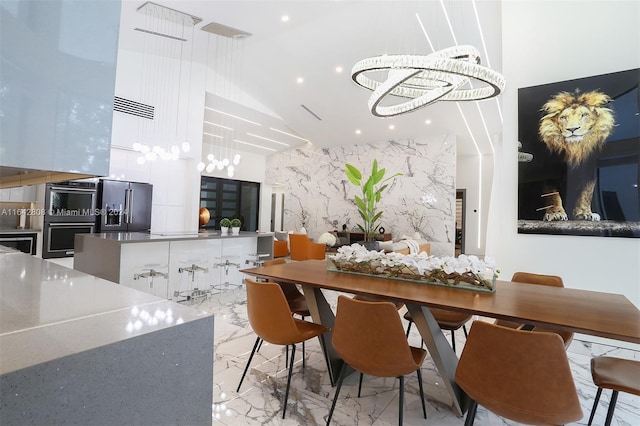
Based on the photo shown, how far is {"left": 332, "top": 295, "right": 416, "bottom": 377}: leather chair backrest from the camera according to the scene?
1845mm

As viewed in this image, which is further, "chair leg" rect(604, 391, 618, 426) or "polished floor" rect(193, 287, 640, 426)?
"polished floor" rect(193, 287, 640, 426)

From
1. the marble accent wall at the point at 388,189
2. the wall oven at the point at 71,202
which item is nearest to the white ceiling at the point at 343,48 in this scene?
the marble accent wall at the point at 388,189

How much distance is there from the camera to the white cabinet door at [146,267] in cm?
424

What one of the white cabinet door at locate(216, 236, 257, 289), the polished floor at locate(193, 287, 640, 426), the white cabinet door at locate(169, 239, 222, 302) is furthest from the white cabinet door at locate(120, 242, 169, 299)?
the polished floor at locate(193, 287, 640, 426)

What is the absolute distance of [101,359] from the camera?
783 millimetres

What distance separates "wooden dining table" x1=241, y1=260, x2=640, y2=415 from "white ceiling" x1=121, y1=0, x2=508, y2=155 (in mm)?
4306

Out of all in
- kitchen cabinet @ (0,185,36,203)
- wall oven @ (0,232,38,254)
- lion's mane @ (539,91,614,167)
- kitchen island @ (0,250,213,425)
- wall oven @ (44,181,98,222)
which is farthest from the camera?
wall oven @ (44,181,98,222)

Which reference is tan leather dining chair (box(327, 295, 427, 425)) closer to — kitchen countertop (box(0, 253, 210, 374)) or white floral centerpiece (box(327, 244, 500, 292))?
white floral centerpiece (box(327, 244, 500, 292))

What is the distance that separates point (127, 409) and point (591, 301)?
2.46m

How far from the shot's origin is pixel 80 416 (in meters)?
0.75

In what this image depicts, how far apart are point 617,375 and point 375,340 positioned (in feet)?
4.21

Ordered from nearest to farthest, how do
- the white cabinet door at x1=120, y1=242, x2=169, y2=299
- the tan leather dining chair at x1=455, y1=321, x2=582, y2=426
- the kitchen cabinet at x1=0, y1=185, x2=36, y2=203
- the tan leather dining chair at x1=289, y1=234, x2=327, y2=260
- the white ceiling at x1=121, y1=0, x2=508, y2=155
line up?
the tan leather dining chair at x1=455, y1=321, x2=582, y2=426 < the white cabinet door at x1=120, y1=242, x2=169, y2=299 < the white ceiling at x1=121, y1=0, x2=508, y2=155 < the kitchen cabinet at x1=0, y1=185, x2=36, y2=203 < the tan leather dining chair at x1=289, y1=234, x2=327, y2=260

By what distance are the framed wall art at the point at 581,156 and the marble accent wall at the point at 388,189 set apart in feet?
17.1

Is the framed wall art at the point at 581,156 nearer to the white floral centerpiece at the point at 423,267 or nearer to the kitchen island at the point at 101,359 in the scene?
the white floral centerpiece at the point at 423,267
